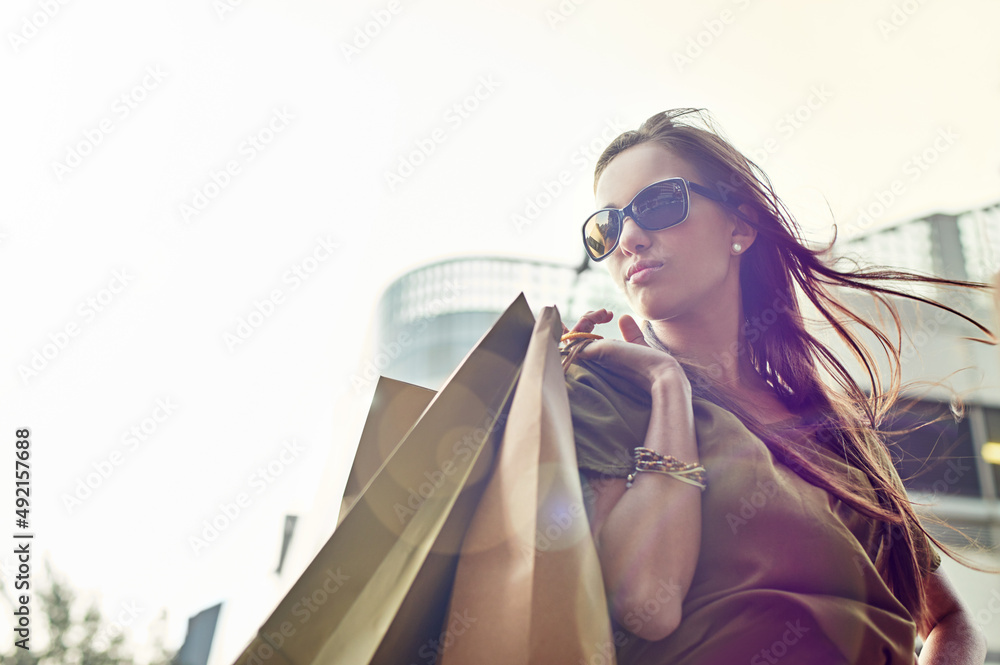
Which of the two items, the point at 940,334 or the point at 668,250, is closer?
the point at 668,250

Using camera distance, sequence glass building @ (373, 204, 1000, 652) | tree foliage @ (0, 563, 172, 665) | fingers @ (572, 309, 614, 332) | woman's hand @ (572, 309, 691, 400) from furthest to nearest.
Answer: tree foliage @ (0, 563, 172, 665) < glass building @ (373, 204, 1000, 652) < fingers @ (572, 309, 614, 332) < woman's hand @ (572, 309, 691, 400)

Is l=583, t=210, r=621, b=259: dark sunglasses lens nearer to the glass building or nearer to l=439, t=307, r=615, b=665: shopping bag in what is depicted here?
l=439, t=307, r=615, b=665: shopping bag

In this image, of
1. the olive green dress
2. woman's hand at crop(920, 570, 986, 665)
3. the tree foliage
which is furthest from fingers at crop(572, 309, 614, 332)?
the tree foliage

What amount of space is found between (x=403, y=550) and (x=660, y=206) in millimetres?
962

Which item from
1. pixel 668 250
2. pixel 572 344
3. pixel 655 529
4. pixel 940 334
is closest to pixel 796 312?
pixel 668 250

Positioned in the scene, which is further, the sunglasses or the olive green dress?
the sunglasses

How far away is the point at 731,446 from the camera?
1.33 m

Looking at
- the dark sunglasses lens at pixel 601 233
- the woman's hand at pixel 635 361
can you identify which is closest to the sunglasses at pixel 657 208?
the dark sunglasses lens at pixel 601 233

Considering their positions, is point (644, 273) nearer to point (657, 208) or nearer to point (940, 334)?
point (657, 208)

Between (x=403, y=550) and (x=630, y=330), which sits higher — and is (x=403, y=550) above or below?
below

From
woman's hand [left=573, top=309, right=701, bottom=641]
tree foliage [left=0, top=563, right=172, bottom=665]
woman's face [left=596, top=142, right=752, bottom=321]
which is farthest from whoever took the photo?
tree foliage [left=0, top=563, right=172, bottom=665]

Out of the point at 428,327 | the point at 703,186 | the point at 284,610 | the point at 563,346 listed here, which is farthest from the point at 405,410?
the point at 428,327

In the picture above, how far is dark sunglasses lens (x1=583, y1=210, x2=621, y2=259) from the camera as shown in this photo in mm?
1596

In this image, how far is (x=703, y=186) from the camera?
1.63m
